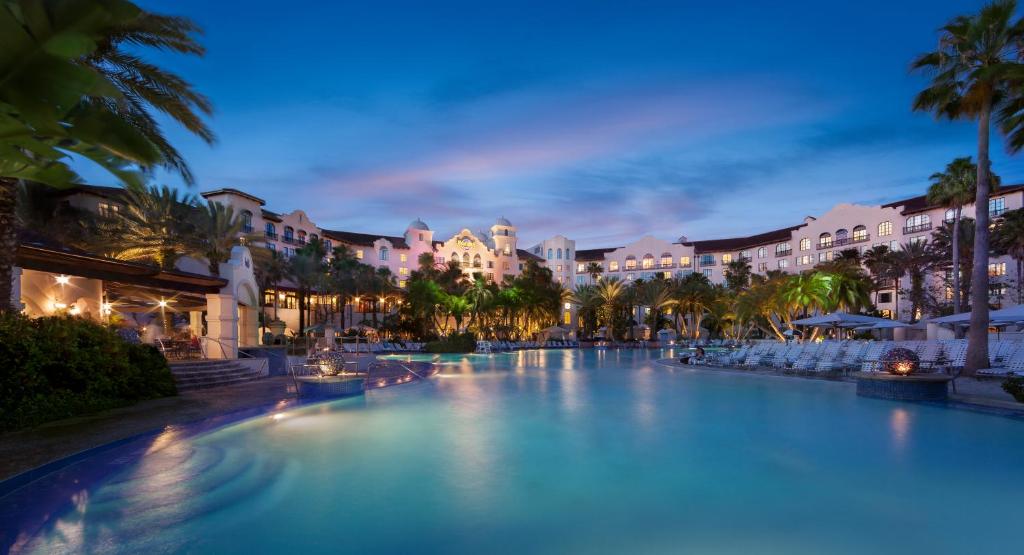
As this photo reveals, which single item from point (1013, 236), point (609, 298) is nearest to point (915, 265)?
point (1013, 236)

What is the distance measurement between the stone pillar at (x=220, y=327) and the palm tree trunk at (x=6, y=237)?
815 centimetres

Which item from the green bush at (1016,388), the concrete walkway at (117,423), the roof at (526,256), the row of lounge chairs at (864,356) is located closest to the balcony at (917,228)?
the row of lounge chairs at (864,356)

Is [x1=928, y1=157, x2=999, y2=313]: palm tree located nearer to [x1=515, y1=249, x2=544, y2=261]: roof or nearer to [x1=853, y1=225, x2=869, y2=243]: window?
[x1=853, y1=225, x2=869, y2=243]: window

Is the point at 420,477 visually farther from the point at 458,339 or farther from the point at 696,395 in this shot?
the point at 458,339

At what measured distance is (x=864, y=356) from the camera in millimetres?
18969

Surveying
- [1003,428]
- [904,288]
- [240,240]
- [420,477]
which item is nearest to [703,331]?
[904,288]

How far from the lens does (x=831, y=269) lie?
41.1 meters

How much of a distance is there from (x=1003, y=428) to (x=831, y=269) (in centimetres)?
3356

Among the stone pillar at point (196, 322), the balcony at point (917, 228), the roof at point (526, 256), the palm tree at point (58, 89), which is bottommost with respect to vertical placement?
the stone pillar at point (196, 322)

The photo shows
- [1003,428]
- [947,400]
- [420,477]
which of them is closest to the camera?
[420,477]

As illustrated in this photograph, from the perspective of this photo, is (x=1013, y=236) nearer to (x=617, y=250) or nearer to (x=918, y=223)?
(x=918, y=223)

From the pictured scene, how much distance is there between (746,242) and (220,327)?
6782cm

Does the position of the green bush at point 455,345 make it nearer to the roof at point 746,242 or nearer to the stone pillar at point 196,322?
the stone pillar at point 196,322

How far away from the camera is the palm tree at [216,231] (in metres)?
25.6
